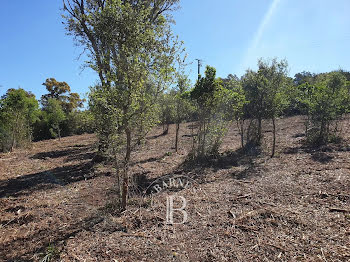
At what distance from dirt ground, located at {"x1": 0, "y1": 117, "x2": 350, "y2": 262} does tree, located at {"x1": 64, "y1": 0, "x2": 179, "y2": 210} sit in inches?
37.4

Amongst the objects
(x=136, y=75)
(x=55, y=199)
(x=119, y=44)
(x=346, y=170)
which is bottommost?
(x=55, y=199)

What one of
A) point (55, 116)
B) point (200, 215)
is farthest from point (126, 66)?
point (55, 116)

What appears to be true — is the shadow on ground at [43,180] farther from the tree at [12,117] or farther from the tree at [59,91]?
the tree at [59,91]

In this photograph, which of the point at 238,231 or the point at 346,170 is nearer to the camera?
the point at 238,231

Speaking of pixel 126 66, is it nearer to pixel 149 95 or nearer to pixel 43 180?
pixel 149 95

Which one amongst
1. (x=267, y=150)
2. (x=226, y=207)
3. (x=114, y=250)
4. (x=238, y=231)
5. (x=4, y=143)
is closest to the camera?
(x=114, y=250)

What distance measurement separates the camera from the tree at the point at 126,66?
3.68 m

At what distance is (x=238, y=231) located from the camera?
3.54m

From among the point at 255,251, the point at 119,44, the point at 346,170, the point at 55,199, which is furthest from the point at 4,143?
the point at 346,170

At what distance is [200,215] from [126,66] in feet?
10.2

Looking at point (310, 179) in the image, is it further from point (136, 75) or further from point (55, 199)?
point (55, 199)

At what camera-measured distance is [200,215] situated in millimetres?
4164

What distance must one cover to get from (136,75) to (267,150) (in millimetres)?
7115

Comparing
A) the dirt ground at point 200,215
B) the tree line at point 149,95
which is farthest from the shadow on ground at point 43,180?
the tree line at point 149,95
